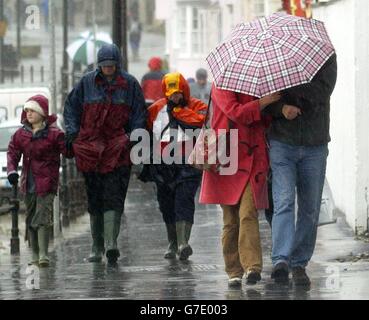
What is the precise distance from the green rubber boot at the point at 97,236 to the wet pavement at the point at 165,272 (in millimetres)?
137

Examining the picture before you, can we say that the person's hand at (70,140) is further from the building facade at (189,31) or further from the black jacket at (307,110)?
the building facade at (189,31)

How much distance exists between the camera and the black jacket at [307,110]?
1355 centimetres

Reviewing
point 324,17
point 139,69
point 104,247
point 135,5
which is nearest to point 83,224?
point 324,17

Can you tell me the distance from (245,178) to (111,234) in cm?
300

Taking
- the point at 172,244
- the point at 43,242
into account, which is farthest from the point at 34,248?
the point at 172,244

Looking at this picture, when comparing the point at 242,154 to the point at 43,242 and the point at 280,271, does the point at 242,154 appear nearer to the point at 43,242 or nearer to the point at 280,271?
the point at 280,271

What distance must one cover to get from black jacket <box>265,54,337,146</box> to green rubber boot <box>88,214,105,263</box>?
3.57 metres

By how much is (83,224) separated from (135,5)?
208ft

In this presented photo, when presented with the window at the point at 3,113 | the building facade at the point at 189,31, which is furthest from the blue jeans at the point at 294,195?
the building facade at the point at 189,31

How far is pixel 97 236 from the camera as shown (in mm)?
16859

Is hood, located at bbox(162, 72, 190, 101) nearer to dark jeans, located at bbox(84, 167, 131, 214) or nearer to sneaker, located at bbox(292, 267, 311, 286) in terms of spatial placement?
dark jeans, located at bbox(84, 167, 131, 214)

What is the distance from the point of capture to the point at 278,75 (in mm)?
13352

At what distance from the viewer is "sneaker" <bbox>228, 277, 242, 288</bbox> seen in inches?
544

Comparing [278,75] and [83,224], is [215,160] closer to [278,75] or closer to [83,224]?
[278,75]
